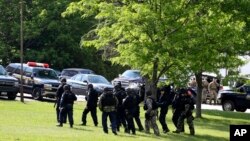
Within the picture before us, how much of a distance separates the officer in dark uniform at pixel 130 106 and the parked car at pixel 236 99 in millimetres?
15953

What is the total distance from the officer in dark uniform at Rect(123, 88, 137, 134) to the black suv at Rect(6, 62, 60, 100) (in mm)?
12943

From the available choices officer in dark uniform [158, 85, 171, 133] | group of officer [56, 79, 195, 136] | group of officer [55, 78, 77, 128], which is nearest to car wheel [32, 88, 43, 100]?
group of officer [56, 79, 195, 136]

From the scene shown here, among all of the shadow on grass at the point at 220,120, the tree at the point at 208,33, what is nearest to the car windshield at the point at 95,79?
the shadow on grass at the point at 220,120

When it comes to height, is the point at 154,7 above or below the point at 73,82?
above

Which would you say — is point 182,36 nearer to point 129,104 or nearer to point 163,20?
point 163,20

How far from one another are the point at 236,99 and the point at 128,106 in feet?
56.8

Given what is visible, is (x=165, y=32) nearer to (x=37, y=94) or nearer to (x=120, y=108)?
(x=120, y=108)

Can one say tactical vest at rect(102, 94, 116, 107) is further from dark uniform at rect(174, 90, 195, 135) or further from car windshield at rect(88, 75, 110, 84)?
car windshield at rect(88, 75, 110, 84)

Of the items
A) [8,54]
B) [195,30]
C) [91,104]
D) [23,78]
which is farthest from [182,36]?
[8,54]

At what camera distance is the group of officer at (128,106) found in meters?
20.3

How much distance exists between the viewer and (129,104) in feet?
68.6

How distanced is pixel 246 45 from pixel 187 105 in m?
6.81

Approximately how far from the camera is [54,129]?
66.4ft

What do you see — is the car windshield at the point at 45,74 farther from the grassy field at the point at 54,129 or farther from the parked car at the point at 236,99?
the parked car at the point at 236,99
